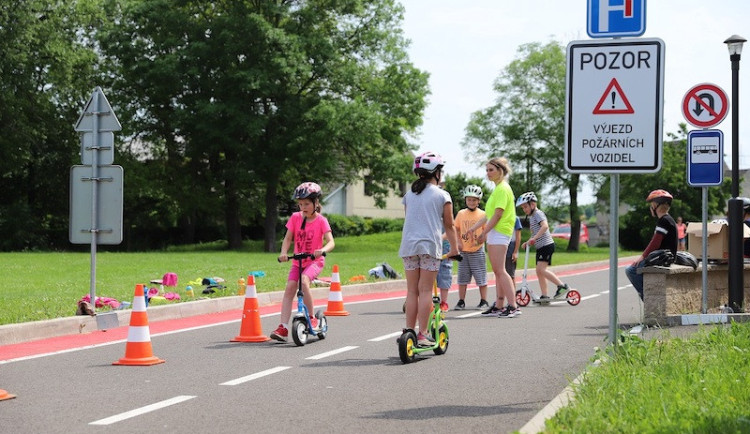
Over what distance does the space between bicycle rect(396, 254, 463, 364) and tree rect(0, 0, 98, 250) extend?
38584mm

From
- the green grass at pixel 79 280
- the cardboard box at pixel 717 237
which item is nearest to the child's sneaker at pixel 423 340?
the green grass at pixel 79 280

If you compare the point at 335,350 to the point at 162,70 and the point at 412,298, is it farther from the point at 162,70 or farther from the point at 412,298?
the point at 162,70

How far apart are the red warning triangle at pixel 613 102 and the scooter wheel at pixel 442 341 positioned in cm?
321

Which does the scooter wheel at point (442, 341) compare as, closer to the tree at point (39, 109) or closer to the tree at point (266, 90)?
the tree at point (266, 90)

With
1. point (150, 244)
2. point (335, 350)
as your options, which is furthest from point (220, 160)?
point (335, 350)

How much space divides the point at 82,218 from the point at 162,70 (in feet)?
104

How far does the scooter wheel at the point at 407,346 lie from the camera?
8711 millimetres

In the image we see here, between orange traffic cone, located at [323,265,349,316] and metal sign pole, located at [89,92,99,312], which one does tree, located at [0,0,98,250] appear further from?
orange traffic cone, located at [323,265,349,316]

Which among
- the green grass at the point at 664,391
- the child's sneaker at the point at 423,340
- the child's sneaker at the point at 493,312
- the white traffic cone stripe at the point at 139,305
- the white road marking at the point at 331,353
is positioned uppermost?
the white traffic cone stripe at the point at 139,305

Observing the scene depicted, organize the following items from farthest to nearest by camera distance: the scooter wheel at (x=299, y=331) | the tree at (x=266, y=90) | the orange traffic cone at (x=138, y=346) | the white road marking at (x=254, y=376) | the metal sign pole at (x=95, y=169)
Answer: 1. the tree at (x=266, y=90)
2. the metal sign pole at (x=95, y=169)
3. the scooter wheel at (x=299, y=331)
4. the orange traffic cone at (x=138, y=346)
5. the white road marking at (x=254, y=376)

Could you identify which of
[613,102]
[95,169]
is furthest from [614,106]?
[95,169]

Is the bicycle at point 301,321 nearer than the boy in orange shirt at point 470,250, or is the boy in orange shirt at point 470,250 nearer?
the bicycle at point 301,321

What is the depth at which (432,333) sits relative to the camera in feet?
30.4

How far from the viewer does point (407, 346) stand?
8.73m
